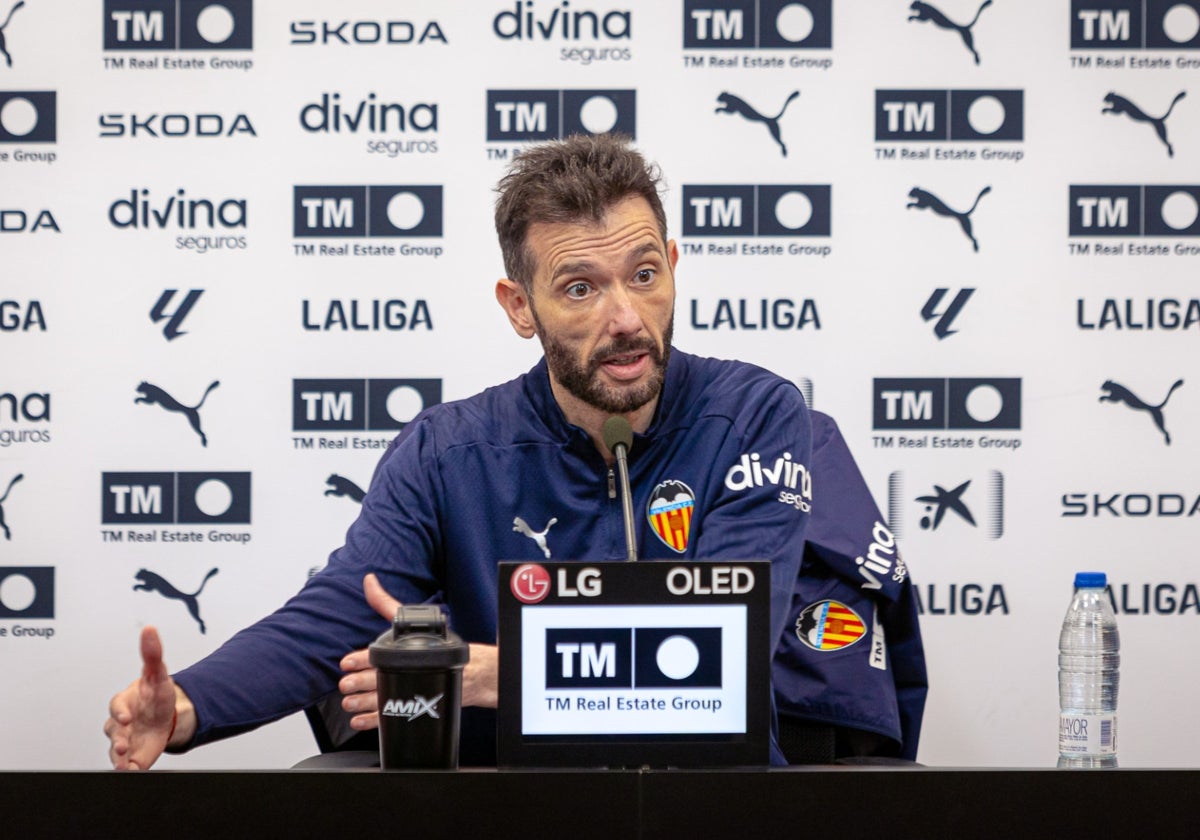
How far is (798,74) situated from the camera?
2.77 m

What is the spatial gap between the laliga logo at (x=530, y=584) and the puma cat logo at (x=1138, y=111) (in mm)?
2222

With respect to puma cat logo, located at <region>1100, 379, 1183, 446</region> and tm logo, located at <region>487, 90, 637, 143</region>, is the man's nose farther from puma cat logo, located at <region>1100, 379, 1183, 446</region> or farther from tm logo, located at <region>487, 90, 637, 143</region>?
puma cat logo, located at <region>1100, 379, 1183, 446</region>

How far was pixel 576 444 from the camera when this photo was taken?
1802 mm

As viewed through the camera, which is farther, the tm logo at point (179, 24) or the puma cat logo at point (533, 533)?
the tm logo at point (179, 24)

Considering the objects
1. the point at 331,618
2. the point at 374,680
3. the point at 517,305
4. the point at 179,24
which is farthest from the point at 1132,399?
the point at 179,24

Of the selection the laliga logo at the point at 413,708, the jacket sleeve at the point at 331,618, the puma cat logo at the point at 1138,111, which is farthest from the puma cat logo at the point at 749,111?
the laliga logo at the point at 413,708

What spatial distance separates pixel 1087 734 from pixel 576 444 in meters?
0.78

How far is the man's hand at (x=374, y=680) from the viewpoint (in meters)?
1.30

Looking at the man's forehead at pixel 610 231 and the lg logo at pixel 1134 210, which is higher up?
the lg logo at pixel 1134 210

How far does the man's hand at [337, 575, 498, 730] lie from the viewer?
4.28 ft

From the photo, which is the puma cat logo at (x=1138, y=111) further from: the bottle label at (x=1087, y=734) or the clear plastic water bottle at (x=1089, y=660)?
the bottle label at (x=1087, y=734)

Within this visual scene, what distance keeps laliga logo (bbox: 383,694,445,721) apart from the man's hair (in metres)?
0.92

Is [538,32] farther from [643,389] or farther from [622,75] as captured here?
[643,389]

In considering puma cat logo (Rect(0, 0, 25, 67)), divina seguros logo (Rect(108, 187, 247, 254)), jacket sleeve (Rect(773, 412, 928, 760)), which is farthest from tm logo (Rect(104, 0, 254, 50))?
jacket sleeve (Rect(773, 412, 928, 760))
